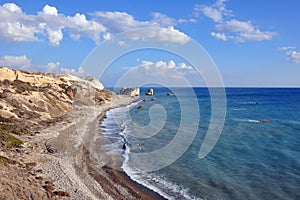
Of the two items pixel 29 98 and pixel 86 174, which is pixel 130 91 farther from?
pixel 86 174

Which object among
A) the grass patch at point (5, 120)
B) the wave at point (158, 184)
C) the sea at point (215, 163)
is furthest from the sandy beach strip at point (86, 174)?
the grass patch at point (5, 120)

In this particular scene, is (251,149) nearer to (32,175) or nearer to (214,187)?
(214,187)

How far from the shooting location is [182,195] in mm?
16812

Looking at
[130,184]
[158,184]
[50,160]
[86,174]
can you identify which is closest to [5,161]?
[50,160]

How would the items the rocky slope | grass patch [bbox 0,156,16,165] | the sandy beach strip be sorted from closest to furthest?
1. the rocky slope
2. the sandy beach strip
3. grass patch [bbox 0,156,16,165]

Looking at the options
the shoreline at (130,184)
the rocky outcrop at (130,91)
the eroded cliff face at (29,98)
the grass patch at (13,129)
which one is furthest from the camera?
the rocky outcrop at (130,91)

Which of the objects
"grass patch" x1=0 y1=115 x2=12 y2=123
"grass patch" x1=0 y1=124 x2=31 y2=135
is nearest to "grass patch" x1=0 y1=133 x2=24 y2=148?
"grass patch" x1=0 y1=124 x2=31 y2=135

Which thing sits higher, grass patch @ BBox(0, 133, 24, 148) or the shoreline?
grass patch @ BBox(0, 133, 24, 148)

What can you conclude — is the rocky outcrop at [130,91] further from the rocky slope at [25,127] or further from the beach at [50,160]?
the beach at [50,160]

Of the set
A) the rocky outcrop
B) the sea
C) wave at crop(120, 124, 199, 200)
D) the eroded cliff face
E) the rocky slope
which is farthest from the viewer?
the rocky outcrop

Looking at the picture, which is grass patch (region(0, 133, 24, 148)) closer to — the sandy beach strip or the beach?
the beach

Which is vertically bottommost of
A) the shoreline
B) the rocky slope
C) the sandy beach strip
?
the shoreline

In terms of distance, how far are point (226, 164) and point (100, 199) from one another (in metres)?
12.6

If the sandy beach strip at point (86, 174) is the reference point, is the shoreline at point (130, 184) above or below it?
below
